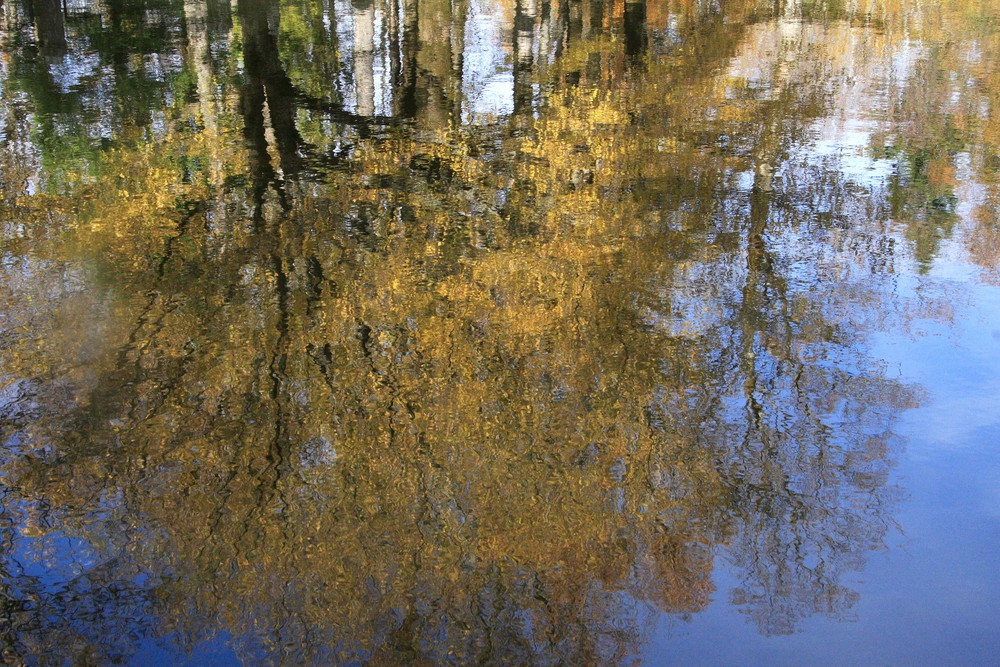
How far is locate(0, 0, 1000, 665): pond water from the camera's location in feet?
12.0

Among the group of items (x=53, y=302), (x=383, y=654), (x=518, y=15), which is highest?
(x=518, y=15)

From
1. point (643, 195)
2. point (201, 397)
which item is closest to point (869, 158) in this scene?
point (643, 195)

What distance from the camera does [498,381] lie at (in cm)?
520

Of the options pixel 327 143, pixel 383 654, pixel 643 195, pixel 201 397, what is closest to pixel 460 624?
pixel 383 654

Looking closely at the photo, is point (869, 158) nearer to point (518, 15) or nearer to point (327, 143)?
point (327, 143)

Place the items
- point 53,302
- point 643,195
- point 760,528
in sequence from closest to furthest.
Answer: point 760,528
point 53,302
point 643,195

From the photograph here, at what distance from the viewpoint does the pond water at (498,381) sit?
366 cm

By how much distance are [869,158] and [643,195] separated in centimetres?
250

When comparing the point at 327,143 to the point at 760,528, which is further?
the point at 327,143

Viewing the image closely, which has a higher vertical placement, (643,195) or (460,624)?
(643,195)

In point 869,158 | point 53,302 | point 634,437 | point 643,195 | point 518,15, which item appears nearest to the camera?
point 634,437

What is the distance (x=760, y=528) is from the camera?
411 cm

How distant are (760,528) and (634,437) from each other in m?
0.85

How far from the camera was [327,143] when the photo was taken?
9.13 meters
